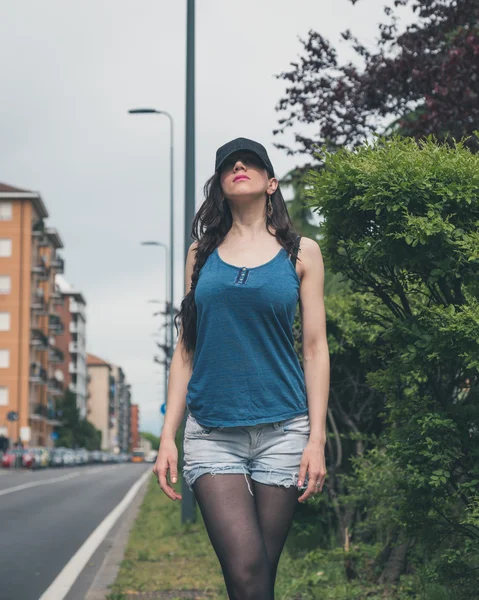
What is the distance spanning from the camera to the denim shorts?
11.2 feet

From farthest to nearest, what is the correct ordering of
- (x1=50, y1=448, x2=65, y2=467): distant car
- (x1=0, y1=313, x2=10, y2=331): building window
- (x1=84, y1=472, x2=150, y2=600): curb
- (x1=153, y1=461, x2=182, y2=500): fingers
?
(x1=0, y1=313, x2=10, y2=331): building window → (x1=50, y1=448, x2=65, y2=467): distant car → (x1=84, y1=472, x2=150, y2=600): curb → (x1=153, y1=461, x2=182, y2=500): fingers

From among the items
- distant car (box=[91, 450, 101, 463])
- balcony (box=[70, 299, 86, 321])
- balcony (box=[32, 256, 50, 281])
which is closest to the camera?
balcony (box=[32, 256, 50, 281])

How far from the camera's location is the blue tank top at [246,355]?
11.2 feet

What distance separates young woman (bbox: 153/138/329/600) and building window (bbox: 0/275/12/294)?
89.1 m

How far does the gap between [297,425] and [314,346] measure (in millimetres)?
309

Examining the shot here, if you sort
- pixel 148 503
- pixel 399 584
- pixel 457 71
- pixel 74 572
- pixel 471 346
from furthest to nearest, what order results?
1. pixel 148 503
2. pixel 74 572
3. pixel 457 71
4. pixel 399 584
5. pixel 471 346

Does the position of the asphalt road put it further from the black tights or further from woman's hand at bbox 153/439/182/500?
the black tights

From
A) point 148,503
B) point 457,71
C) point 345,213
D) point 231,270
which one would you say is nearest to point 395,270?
point 345,213

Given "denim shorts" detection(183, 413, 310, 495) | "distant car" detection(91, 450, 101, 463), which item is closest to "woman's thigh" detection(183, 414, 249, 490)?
"denim shorts" detection(183, 413, 310, 495)

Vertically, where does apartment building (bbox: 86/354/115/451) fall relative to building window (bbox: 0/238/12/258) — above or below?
below

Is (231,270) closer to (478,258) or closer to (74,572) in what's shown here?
(478,258)

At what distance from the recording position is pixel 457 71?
30.3 feet

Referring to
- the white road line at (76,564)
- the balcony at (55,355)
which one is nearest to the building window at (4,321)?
the balcony at (55,355)

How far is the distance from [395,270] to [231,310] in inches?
88.5
